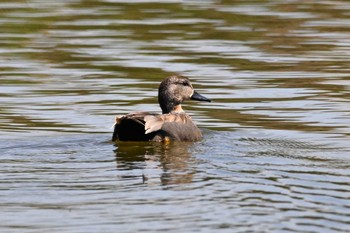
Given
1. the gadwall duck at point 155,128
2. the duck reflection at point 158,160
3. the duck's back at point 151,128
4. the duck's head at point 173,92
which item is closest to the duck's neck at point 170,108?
the duck's head at point 173,92

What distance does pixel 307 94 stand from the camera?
16.4 metres

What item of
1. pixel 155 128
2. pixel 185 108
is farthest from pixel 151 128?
pixel 185 108

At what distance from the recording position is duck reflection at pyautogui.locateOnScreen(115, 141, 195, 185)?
1109cm

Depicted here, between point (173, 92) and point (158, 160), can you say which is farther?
point (173, 92)

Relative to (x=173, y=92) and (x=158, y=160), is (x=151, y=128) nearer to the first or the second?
(x=158, y=160)

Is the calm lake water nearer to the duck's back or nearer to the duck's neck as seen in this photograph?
the duck's back

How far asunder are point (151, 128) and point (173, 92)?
5.58 ft

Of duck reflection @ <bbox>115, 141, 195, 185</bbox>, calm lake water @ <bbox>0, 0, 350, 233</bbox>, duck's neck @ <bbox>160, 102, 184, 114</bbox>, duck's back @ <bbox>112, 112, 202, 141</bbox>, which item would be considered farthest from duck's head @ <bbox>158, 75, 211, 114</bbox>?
duck reflection @ <bbox>115, 141, 195, 185</bbox>

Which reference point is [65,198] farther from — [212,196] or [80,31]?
[80,31]

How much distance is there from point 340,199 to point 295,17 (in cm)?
1406

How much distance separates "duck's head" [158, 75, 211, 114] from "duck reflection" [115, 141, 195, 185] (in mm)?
1219

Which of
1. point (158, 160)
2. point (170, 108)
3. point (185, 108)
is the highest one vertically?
point (170, 108)

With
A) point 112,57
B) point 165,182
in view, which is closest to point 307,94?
point 112,57

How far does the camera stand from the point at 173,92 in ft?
47.1
